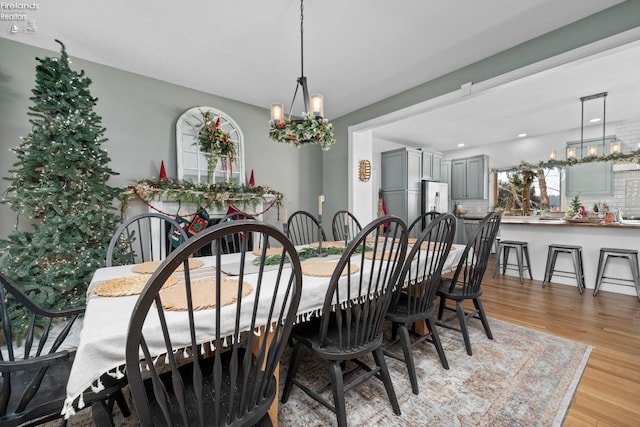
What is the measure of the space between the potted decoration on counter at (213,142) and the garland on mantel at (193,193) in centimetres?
30

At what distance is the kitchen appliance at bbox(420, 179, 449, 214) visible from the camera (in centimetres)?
587

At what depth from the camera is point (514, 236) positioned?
4.24m

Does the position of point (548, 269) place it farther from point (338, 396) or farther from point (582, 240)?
point (338, 396)

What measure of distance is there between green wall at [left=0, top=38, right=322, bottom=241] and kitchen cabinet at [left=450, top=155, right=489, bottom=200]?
13.1 ft

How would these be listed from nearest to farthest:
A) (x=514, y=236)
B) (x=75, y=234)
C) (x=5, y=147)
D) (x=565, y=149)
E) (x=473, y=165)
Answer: (x=75, y=234) → (x=5, y=147) → (x=514, y=236) → (x=565, y=149) → (x=473, y=165)

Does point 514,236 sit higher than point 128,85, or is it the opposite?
point 128,85

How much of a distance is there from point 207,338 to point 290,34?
2.50 m

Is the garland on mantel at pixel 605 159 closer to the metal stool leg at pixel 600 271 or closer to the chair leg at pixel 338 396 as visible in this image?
the metal stool leg at pixel 600 271

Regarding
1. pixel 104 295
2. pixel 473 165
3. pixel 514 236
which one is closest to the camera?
pixel 104 295

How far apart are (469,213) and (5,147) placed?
780 cm

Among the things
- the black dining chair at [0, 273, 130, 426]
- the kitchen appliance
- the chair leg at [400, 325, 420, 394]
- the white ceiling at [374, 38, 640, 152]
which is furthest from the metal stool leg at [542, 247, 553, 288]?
the black dining chair at [0, 273, 130, 426]

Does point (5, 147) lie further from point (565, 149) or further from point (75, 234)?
point (565, 149)

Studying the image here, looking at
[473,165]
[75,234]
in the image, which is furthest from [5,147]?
[473,165]

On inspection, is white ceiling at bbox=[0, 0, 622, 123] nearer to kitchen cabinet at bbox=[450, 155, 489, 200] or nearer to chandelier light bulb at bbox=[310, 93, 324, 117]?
chandelier light bulb at bbox=[310, 93, 324, 117]
